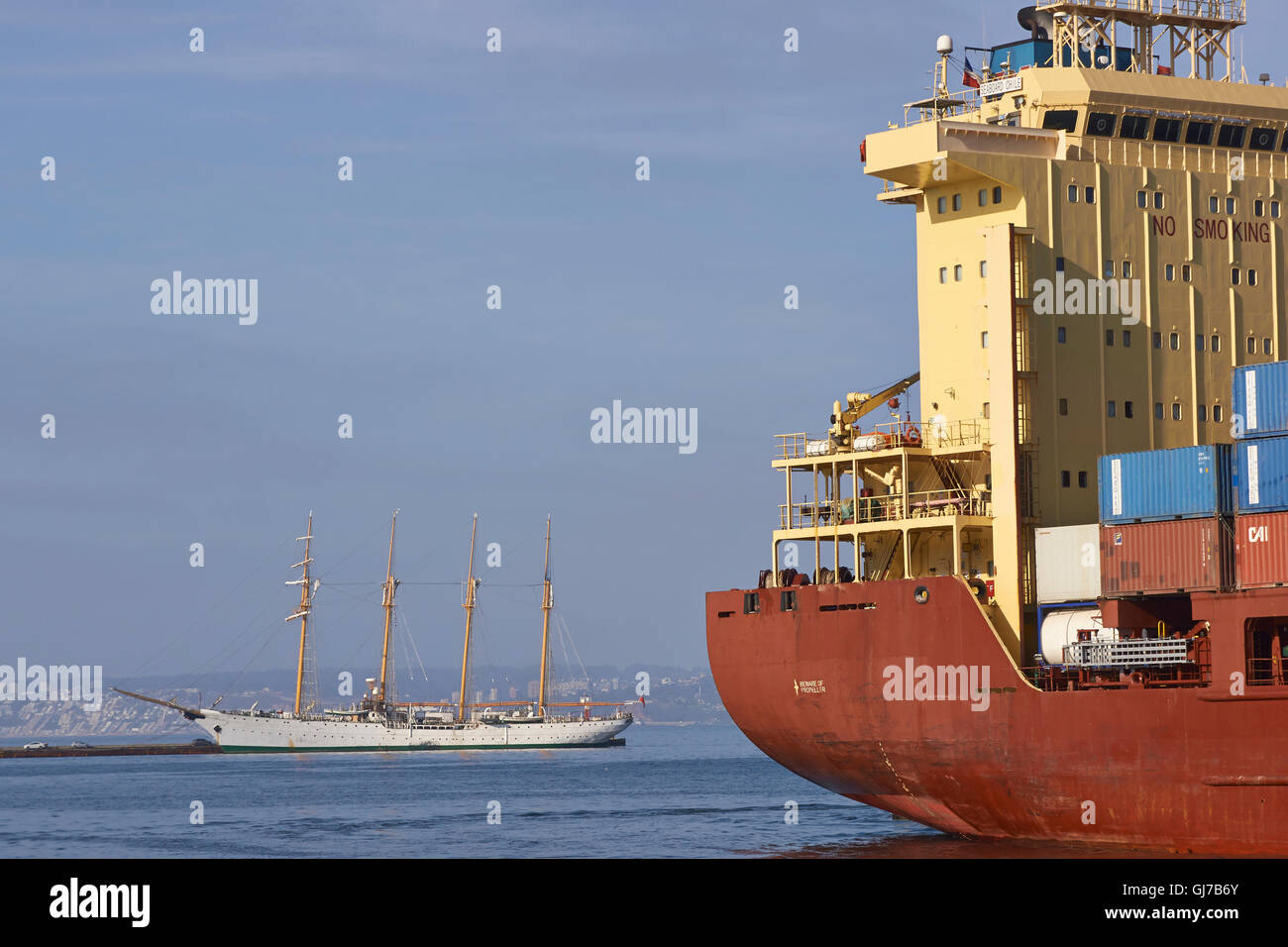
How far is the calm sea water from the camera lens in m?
48.0

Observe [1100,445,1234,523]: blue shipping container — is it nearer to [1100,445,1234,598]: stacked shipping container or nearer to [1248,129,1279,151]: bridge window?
[1100,445,1234,598]: stacked shipping container

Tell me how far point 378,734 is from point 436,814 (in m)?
79.4

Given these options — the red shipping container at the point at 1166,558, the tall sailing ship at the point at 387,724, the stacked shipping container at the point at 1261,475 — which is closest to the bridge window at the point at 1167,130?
the stacked shipping container at the point at 1261,475

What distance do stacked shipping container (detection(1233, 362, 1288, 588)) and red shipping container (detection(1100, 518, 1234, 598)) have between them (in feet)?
1.61

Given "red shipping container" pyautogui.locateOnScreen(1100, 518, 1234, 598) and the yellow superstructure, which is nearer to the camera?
"red shipping container" pyautogui.locateOnScreen(1100, 518, 1234, 598)

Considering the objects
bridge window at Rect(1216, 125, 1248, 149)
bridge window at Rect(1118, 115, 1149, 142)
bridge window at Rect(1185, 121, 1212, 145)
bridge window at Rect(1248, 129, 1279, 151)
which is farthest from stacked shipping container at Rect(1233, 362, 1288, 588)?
bridge window at Rect(1248, 129, 1279, 151)

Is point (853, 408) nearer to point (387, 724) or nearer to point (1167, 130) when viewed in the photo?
point (1167, 130)

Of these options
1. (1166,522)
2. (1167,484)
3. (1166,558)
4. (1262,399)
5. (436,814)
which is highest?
(1262,399)

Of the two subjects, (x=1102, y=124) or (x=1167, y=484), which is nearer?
(x=1167, y=484)

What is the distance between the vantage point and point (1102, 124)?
44.4 metres

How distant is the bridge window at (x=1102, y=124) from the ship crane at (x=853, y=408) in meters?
7.55

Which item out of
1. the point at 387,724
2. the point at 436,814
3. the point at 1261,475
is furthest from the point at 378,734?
the point at 1261,475
